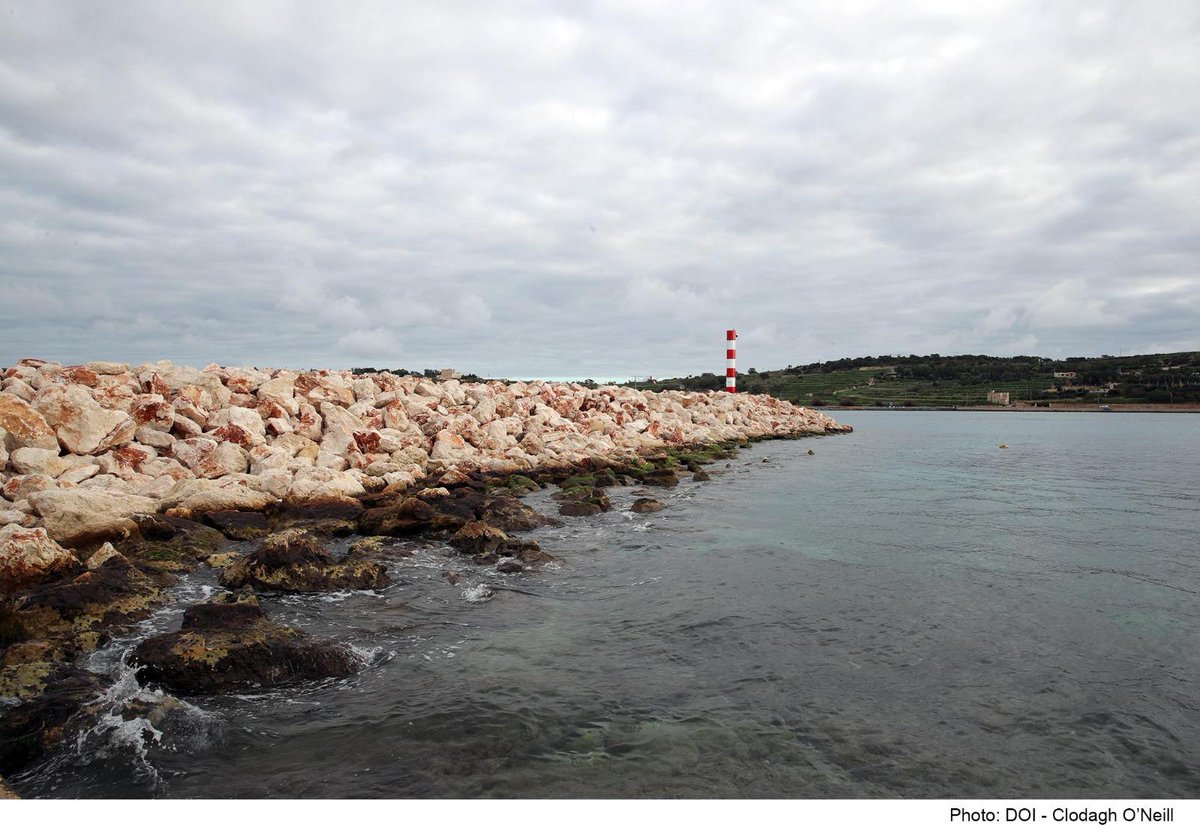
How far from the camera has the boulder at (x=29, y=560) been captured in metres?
10.4

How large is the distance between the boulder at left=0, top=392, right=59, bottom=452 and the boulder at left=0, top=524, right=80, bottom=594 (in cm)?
739

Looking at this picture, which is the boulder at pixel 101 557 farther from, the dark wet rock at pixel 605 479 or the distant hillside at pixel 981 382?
the distant hillside at pixel 981 382

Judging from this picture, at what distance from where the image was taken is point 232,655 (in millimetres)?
8211

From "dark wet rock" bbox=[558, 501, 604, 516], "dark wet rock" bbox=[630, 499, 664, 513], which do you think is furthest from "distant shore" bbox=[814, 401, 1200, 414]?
"dark wet rock" bbox=[558, 501, 604, 516]

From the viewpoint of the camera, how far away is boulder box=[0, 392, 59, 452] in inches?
674

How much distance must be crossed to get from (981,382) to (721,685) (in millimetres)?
176751

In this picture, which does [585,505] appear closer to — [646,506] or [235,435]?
[646,506]

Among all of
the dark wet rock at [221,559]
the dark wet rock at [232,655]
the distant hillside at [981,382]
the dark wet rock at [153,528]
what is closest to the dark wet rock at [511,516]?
the dark wet rock at [221,559]

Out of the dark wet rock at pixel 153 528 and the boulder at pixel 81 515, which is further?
the dark wet rock at pixel 153 528

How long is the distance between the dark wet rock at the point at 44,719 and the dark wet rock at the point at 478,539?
804cm

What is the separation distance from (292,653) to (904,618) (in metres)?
9.04

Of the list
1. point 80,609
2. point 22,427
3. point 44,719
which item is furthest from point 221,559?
point 22,427

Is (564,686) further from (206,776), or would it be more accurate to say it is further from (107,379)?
(107,379)

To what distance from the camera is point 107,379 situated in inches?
838
